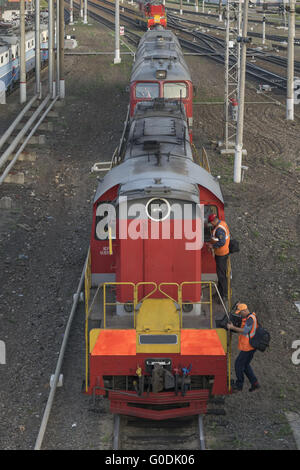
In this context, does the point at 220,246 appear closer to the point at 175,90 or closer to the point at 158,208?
the point at 158,208

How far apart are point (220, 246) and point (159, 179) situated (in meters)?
1.79

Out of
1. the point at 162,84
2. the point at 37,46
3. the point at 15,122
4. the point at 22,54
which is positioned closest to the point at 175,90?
the point at 162,84

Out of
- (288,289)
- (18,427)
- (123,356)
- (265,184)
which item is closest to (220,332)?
(123,356)

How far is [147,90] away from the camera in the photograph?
24062 millimetres

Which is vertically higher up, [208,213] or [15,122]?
[208,213]

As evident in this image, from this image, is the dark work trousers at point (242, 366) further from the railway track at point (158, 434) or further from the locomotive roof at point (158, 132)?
the locomotive roof at point (158, 132)

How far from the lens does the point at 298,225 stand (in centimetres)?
2047

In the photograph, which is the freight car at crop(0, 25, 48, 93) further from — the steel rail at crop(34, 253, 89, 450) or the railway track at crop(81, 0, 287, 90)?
the steel rail at crop(34, 253, 89, 450)

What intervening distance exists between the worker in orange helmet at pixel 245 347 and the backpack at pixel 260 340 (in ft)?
0.19

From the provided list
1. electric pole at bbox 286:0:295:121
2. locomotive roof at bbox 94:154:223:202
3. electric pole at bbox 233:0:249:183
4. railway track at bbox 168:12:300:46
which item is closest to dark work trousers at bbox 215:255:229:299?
locomotive roof at bbox 94:154:223:202

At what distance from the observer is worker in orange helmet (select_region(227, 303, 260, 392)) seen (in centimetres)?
1148

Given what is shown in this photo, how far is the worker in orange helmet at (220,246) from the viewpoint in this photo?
1270 cm

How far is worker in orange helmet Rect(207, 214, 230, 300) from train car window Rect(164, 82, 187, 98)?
11.9 meters
